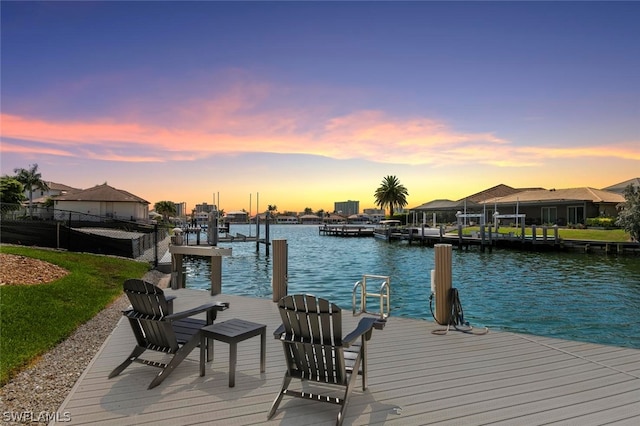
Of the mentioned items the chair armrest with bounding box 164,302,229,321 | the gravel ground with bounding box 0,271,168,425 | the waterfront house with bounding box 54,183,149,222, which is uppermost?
the waterfront house with bounding box 54,183,149,222

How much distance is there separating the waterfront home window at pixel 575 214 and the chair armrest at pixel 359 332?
53.5 meters

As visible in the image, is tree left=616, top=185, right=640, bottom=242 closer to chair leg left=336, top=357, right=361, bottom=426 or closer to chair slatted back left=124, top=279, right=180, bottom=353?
chair leg left=336, top=357, right=361, bottom=426

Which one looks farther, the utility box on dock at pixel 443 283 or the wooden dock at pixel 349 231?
the wooden dock at pixel 349 231

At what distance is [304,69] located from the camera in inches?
555

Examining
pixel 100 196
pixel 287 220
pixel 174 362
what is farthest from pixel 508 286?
pixel 287 220

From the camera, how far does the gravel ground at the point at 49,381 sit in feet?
11.9

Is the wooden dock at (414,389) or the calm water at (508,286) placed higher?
the wooden dock at (414,389)

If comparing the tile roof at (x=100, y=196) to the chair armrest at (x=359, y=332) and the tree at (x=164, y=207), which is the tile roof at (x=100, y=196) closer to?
the chair armrest at (x=359, y=332)

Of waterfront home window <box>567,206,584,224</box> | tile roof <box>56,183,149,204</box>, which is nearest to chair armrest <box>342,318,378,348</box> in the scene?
tile roof <box>56,183,149,204</box>

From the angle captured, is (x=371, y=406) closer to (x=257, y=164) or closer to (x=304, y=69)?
(x=304, y=69)

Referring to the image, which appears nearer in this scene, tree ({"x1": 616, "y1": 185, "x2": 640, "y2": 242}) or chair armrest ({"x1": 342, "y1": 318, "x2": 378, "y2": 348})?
chair armrest ({"x1": 342, "y1": 318, "x2": 378, "y2": 348})

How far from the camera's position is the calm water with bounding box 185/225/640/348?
11898 millimetres

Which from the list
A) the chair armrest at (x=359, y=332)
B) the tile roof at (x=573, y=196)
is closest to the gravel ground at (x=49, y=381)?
the chair armrest at (x=359, y=332)

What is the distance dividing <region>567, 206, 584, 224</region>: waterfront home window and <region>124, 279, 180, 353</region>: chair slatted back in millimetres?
54670
